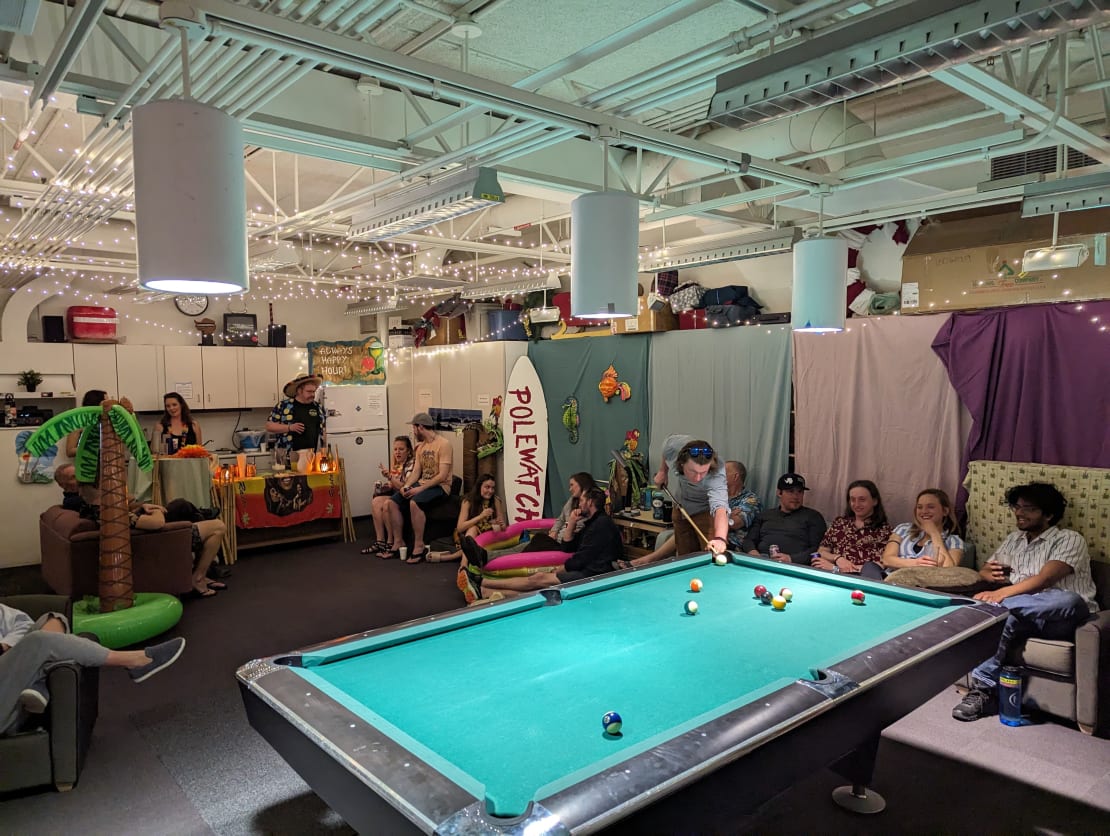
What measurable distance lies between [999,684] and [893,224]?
11.0ft

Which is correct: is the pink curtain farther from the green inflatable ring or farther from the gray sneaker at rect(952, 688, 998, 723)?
the green inflatable ring

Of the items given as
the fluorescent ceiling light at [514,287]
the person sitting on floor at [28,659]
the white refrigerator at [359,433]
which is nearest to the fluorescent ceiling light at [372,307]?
the white refrigerator at [359,433]

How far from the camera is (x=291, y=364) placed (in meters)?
9.45

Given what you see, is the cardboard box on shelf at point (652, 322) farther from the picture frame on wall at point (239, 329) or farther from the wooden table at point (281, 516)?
the picture frame on wall at point (239, 329)

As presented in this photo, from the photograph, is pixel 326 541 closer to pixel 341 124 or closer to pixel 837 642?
pixel 341 124

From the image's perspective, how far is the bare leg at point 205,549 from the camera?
579 cm

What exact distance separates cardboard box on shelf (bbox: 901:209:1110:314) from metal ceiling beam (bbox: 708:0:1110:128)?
275 cm

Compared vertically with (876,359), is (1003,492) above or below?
below

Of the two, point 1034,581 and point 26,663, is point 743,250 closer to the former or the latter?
point 1034,581

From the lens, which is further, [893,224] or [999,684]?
[893,224]

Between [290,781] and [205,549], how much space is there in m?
3.27

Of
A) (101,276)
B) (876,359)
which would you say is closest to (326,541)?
(101,276)

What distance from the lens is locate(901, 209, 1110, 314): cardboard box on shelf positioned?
4215mm

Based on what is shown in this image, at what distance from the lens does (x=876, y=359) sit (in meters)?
5.17
